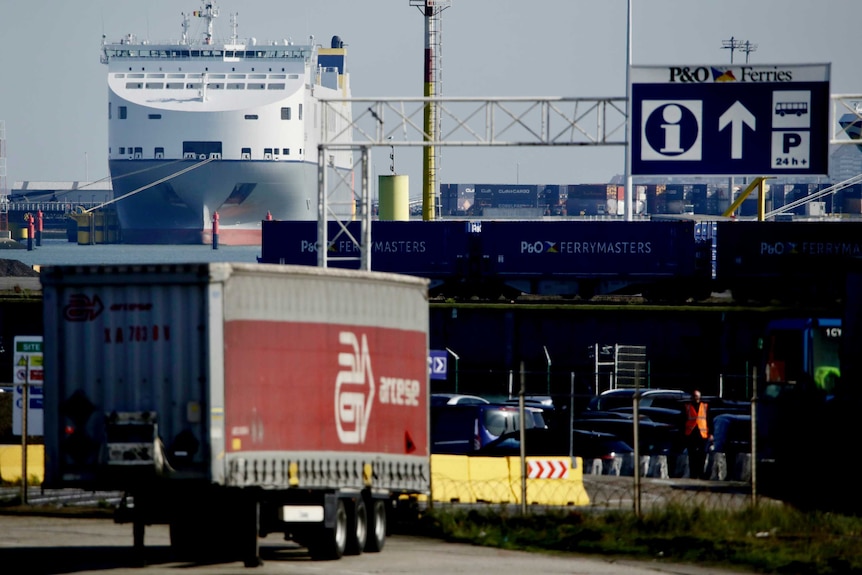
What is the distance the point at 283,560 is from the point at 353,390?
6.47 feet

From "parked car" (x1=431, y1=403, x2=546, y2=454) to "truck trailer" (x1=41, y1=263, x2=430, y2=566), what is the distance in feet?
28.1

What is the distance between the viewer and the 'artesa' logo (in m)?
13.5

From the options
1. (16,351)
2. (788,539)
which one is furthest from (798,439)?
(16,351)

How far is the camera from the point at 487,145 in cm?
2738

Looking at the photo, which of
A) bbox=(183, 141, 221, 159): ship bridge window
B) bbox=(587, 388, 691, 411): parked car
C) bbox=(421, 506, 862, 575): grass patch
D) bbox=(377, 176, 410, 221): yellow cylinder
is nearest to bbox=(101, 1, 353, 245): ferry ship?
bbox=(183, 141, 221, 159): ship bridge window

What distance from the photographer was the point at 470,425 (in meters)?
23.1

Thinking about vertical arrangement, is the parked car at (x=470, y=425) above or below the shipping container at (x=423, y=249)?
below

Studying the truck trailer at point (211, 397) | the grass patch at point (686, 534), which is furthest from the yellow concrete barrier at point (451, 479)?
the truck trailer at point (211, 397)

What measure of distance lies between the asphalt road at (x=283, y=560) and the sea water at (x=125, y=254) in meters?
119

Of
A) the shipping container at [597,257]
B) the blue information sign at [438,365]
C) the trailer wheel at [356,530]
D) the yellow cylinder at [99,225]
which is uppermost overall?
the yellow cylinder at [99,225]

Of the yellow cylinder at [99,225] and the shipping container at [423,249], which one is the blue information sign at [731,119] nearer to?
the shipping container at [423,249]

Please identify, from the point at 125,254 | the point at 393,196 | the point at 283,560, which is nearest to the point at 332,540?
the point at 283,560

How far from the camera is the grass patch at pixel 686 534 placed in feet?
45.5

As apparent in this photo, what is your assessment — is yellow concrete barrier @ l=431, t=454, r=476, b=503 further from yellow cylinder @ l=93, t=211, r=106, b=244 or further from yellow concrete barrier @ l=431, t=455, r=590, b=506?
yellow cylinder @ l=93, t=211, r=106, b=244
